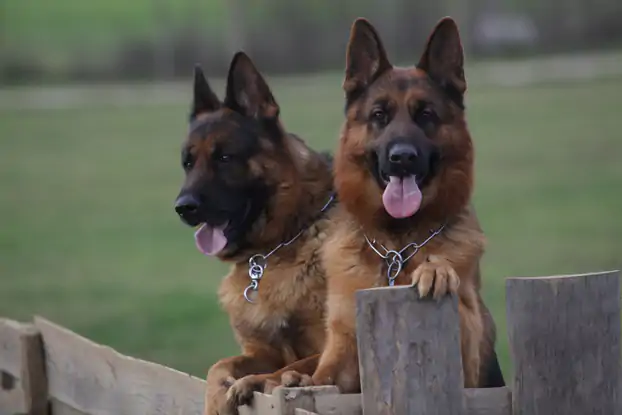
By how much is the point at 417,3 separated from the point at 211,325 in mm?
18768

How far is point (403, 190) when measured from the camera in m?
4.43

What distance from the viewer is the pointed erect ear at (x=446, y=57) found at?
4504 mm

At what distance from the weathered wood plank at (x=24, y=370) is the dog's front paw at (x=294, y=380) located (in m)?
2.44

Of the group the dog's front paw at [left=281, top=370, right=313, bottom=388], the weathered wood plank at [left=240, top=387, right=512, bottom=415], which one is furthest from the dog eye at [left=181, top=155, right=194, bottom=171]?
the weathered wood plank at [left=240, top=387, right=512, bottom=415]

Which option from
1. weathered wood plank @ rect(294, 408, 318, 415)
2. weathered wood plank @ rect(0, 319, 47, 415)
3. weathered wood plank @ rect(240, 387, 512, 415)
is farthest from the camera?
weathered wood plank @ rect(0, 319, 47, 415)

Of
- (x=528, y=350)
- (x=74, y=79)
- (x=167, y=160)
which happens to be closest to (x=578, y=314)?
(x=528, y=350)

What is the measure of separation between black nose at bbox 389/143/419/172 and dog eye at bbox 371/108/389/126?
0.62 ft

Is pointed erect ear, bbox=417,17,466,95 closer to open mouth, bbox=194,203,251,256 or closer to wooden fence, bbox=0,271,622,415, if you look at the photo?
open mouth, bbox=194,203,251,256

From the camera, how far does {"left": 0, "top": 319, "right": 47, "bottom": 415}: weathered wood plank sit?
Result: 6.43 metres

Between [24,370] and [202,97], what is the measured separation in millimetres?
1990

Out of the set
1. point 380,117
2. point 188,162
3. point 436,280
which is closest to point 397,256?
point 380,117

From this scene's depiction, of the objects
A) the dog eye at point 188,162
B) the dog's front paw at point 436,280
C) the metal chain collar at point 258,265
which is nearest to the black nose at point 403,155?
the dog's front paw at point 436,280

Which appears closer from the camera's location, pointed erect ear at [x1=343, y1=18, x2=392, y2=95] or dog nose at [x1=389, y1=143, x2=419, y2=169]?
dog nose at [x1=389, y1=143, x2=419, y2=169]

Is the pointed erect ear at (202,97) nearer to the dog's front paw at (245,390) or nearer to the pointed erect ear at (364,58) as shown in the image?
the pointed erect ear at (364,58)
